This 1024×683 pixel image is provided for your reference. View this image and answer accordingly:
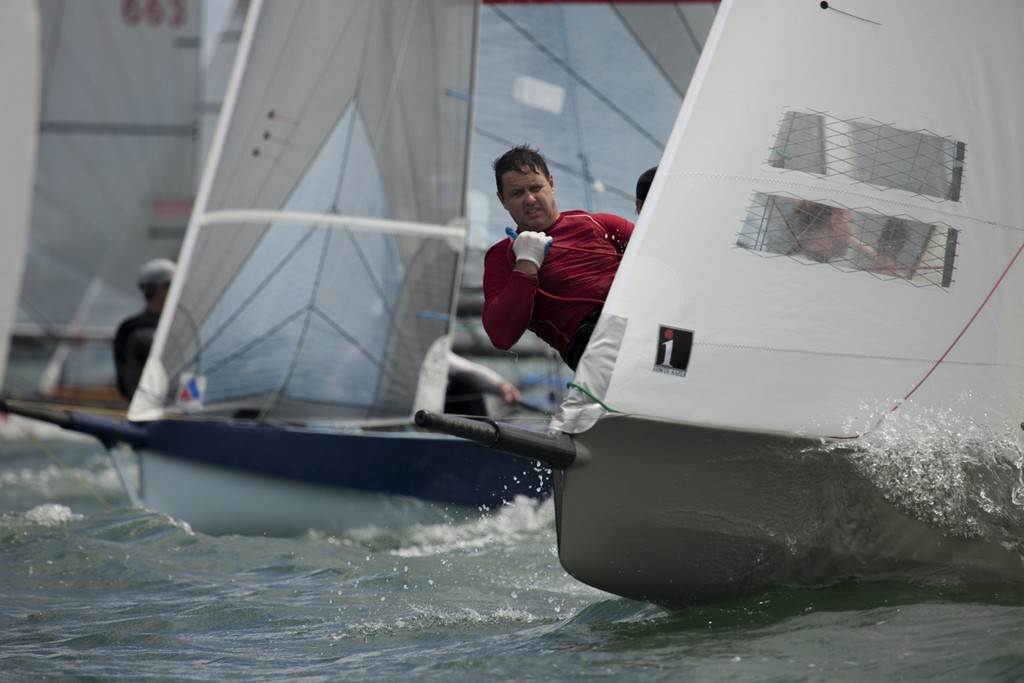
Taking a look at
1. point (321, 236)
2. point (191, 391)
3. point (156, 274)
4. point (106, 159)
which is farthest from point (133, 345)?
point (106, 159)

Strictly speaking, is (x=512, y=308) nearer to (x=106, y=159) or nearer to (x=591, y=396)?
(x=591, y=396)

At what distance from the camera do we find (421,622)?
11.2 ft

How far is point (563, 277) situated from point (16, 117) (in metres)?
6.88

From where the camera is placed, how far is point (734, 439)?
2.97 meters

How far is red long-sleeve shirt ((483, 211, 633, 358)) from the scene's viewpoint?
3209mm

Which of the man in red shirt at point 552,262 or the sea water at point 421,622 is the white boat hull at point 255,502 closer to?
the sea water at point 421,622

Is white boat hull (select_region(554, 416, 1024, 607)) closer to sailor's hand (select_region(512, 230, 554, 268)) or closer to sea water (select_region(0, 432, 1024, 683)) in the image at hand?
sea water (select_region(0, 432, 1024, 683))

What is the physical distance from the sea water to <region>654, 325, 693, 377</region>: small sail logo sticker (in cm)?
58

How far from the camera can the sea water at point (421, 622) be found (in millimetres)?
2729

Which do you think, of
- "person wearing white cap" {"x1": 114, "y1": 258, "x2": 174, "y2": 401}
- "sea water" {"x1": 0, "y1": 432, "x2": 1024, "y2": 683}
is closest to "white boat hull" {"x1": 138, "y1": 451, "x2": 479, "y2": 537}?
"sea water" {"x1": 0, "y1": 432, "x2": 1024, "y2": 683}

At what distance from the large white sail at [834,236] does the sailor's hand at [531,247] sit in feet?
0.65

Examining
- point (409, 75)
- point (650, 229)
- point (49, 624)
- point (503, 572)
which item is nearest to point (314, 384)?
point (409, 75)

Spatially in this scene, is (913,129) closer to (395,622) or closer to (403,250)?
(395,622)

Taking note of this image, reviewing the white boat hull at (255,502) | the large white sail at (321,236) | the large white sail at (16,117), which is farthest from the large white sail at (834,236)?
the large white sail at (16,117)
